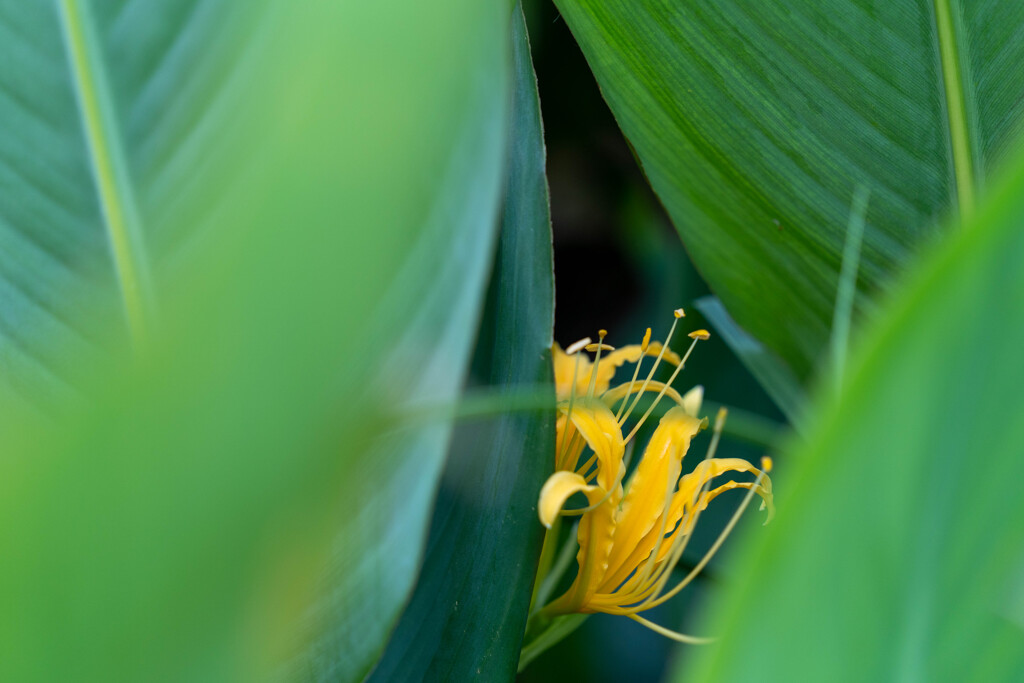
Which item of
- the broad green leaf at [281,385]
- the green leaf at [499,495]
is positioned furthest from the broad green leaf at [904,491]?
the green leaf at [499,495]

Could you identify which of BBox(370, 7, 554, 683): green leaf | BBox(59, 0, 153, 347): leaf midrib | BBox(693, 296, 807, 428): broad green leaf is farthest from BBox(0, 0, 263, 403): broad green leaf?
BBox(693, 296, 807, 428): broad green leaf

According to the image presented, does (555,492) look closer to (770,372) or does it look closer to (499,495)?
(499,495)

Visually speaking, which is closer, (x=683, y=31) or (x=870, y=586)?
(x=870, y=586)

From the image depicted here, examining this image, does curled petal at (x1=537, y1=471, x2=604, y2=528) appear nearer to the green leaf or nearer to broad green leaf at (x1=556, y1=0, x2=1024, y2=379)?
the green leaf

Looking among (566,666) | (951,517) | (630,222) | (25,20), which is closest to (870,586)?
(951,517)

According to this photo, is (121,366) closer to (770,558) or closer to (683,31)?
(770,558)
